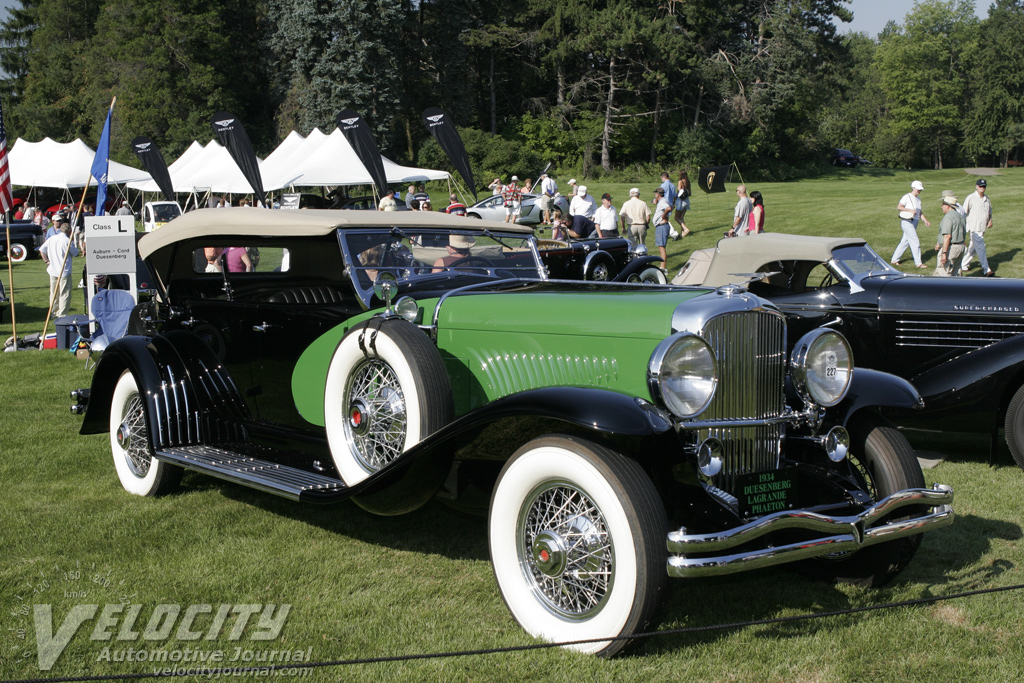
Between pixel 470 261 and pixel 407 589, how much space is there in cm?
198

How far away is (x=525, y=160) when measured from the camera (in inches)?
1624

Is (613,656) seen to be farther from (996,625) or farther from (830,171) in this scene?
(830,171)

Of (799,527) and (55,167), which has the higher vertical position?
(55,167)

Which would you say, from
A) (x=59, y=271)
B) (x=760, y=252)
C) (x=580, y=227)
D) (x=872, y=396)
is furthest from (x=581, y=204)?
(x=872, y=396)

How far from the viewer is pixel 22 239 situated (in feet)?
85.3

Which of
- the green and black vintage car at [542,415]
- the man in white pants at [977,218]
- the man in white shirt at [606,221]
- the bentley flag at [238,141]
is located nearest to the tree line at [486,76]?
the bentley flag at [238,141]

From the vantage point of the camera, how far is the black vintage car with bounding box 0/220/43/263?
25312 mm

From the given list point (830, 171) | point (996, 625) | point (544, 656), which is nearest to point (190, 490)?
point (544, 656)

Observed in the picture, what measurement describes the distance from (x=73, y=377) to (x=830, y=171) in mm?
45058

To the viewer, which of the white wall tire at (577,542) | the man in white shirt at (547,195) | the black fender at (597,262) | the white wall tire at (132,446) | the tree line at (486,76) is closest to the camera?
the white wall tire at (577,542)

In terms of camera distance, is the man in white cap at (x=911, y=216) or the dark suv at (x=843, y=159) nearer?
the man in white cap at (x=911, y=216)

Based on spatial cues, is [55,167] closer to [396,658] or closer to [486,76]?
[486,76]

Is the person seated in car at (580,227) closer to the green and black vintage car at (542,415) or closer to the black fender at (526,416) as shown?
the green and black vintage car at (542,415)

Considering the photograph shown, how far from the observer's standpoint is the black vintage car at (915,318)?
5.88 meters
